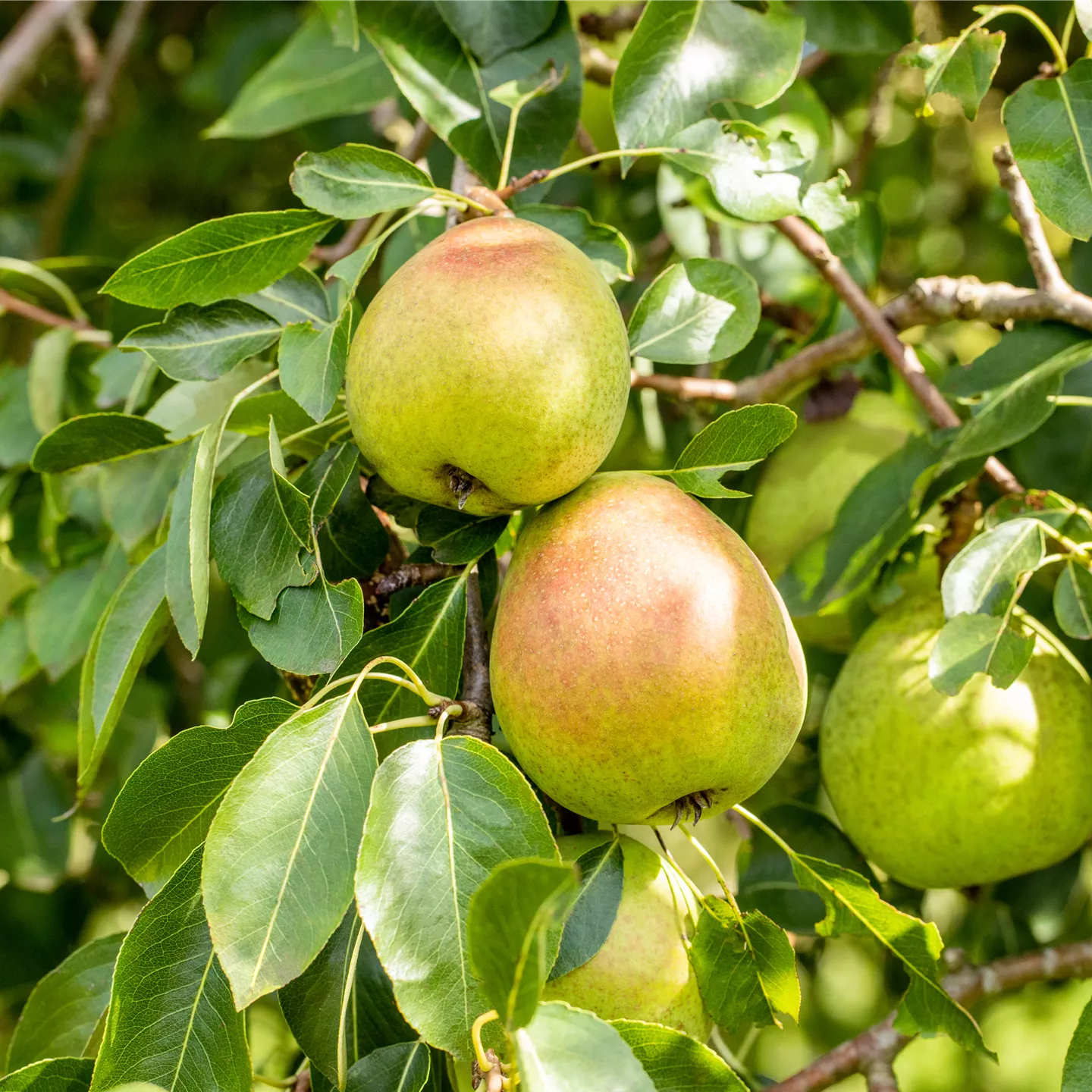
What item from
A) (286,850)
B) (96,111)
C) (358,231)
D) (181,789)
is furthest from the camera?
(96,111)

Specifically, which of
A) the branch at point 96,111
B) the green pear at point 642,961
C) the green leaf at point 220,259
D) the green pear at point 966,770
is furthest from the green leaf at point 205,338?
the branch at point 96,111

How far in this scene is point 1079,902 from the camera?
208 centimetres

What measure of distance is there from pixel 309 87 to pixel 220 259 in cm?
79

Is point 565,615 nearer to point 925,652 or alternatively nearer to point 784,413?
point 784,413

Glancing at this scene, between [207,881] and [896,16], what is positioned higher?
[896,16]

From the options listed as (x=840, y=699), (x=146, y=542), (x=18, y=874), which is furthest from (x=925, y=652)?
(x=18, y=874)

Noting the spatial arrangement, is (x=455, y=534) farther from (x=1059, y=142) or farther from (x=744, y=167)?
(x=1059, y=142)

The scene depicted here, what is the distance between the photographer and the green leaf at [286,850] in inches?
32.9

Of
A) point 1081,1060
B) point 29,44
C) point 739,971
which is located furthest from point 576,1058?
point 29,44

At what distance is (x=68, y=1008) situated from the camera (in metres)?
1.28

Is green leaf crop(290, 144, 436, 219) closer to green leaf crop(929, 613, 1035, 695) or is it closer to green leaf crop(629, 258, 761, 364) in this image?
green leaf crop(629, 258, 761, 364)

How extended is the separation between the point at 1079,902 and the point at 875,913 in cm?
124

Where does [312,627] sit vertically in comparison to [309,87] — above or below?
below

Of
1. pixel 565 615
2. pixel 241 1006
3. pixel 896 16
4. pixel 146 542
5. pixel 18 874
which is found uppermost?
pixel 896 16
